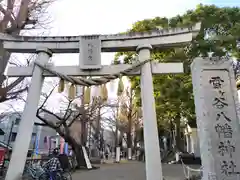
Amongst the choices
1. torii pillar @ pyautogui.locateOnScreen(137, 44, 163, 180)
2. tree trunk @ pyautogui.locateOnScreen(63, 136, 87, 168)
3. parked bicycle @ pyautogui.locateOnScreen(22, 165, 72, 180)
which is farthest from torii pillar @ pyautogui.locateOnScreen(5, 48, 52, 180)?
tree trunk @ pyautogui.locateOnScreen(63, 136, 87, 168)

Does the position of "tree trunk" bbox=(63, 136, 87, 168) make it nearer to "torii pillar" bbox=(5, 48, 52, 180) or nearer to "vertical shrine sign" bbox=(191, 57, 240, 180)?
"torii pillar" bbox=(5, 48, 52, 180)

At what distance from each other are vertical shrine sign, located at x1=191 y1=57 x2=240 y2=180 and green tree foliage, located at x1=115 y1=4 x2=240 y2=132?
9353 millimetres

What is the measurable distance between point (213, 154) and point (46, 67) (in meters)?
6.12

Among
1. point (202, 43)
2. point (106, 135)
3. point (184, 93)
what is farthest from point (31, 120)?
point (106, 135)

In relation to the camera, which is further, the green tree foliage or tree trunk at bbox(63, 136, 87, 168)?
tree trunk at bbox(63, 136, 87, 168)

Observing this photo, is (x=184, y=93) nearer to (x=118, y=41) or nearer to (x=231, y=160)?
(x=118, y=41)

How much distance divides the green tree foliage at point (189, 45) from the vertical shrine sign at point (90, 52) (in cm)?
700

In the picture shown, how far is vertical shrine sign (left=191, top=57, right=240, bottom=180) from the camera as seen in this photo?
176 inches

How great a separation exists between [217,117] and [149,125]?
2624mm

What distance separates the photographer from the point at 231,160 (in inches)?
177

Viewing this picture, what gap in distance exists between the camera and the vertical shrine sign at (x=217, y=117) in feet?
14.7

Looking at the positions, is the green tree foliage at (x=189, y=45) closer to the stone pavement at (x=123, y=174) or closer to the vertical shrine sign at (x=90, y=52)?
the stone pavement at (x=123, y=174)

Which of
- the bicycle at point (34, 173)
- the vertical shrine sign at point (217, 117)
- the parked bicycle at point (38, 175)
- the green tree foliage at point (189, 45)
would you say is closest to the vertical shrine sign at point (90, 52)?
the vertical shrine sign at point (217, 117)

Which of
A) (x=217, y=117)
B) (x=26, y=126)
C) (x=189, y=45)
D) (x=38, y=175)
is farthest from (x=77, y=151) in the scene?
(x=217, y=117)
